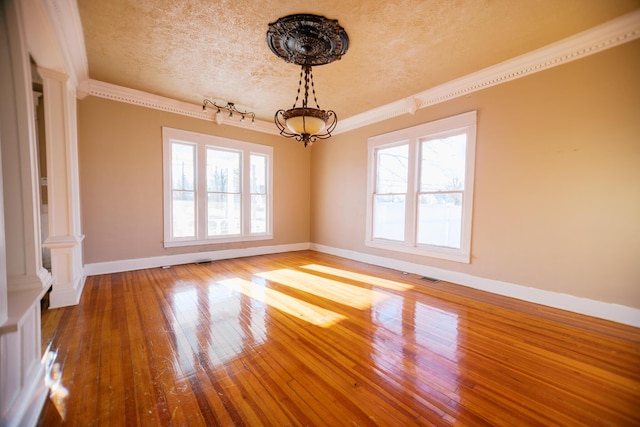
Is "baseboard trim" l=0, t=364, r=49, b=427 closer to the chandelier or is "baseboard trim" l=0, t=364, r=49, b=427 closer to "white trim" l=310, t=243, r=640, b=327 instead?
the chandelier

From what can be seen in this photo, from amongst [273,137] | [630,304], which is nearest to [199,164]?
[273,137]

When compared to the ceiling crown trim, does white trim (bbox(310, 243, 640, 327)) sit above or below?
below

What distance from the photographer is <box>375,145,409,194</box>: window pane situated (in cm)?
454

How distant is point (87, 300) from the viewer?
2.94 meters

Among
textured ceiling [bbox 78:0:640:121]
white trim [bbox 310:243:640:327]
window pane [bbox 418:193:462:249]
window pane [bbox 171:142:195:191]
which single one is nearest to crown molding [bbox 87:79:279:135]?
textured ceiling [bbox 78:0:640:121]

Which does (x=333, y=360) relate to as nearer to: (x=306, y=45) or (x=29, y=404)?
(x=29, y=404)

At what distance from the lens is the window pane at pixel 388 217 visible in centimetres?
461

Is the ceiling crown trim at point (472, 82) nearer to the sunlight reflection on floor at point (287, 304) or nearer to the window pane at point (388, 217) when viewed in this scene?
the window pane at point (388, 217)

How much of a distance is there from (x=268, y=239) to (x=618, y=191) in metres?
5.49

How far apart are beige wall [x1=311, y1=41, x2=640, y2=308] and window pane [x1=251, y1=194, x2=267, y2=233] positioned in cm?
381

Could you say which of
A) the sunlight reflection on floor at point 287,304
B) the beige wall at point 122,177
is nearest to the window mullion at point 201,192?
the beige wall at point 122,177

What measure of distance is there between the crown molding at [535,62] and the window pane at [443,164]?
0.65 meters

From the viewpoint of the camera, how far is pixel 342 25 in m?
2.53

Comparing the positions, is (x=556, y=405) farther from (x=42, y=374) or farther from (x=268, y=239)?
(x=268, y=239)
